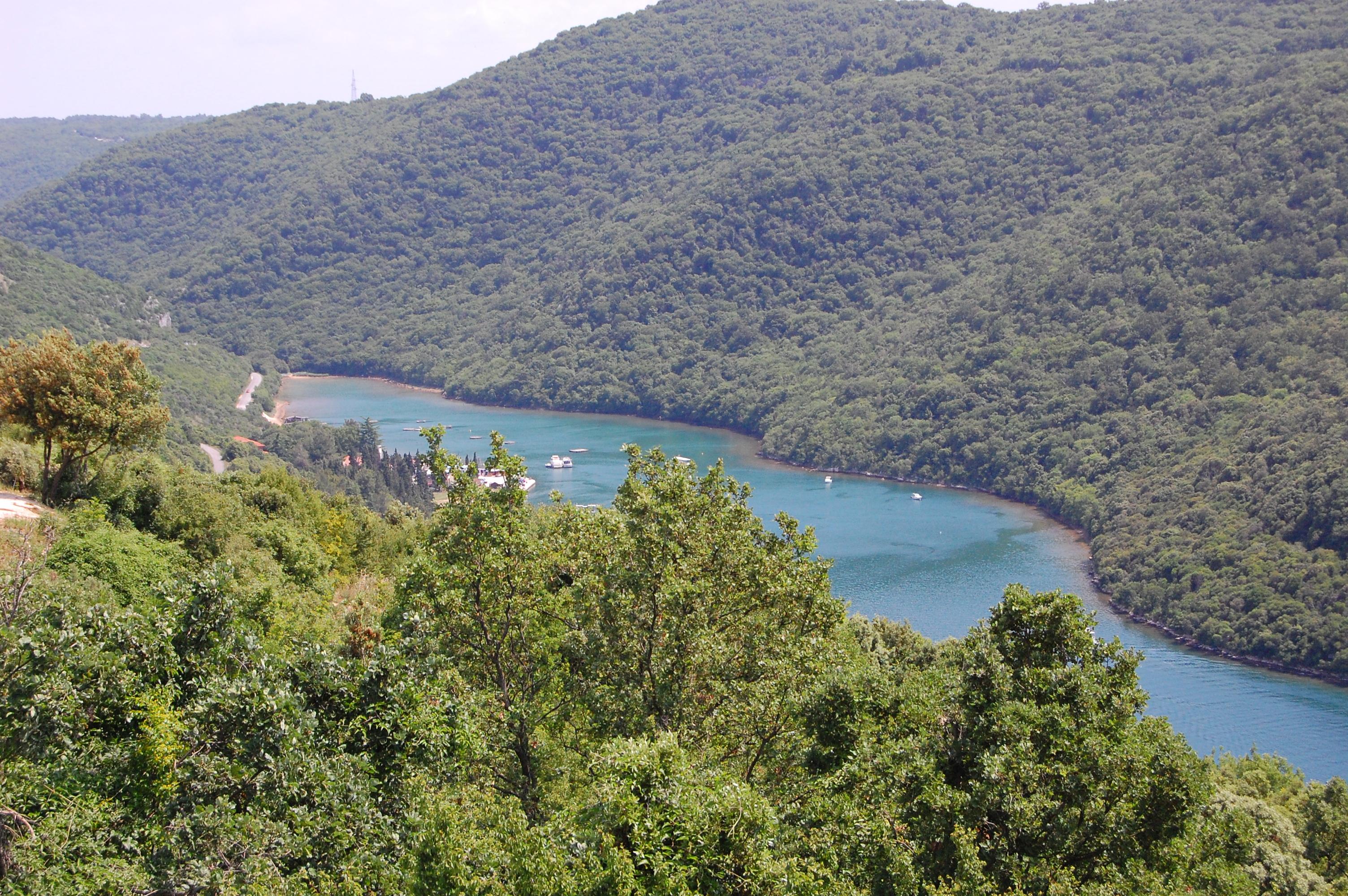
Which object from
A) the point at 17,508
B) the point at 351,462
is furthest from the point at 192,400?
the point at 17,508

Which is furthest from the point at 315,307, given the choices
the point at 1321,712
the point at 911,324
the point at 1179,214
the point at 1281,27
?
the point at 1321,712

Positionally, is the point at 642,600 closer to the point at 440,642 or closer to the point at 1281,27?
the point at 440,642

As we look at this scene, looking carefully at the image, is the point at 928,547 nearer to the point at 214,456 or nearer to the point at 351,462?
the point at 351,462

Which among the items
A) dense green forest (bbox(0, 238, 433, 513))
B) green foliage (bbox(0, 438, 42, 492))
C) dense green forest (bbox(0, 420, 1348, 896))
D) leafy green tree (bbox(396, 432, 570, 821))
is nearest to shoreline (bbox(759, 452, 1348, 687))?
dense green forest (bbox(0, 238, 433, 513))

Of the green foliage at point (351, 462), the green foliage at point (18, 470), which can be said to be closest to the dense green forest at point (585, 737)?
the green foliage at point (18, 470)

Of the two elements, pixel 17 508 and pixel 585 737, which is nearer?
pixel 585 737

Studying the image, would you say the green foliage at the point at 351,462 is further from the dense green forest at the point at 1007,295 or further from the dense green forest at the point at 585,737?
the dense green forest at the point at 585,737

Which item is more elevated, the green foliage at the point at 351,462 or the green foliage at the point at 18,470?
the green foliage at the point at 18,470
